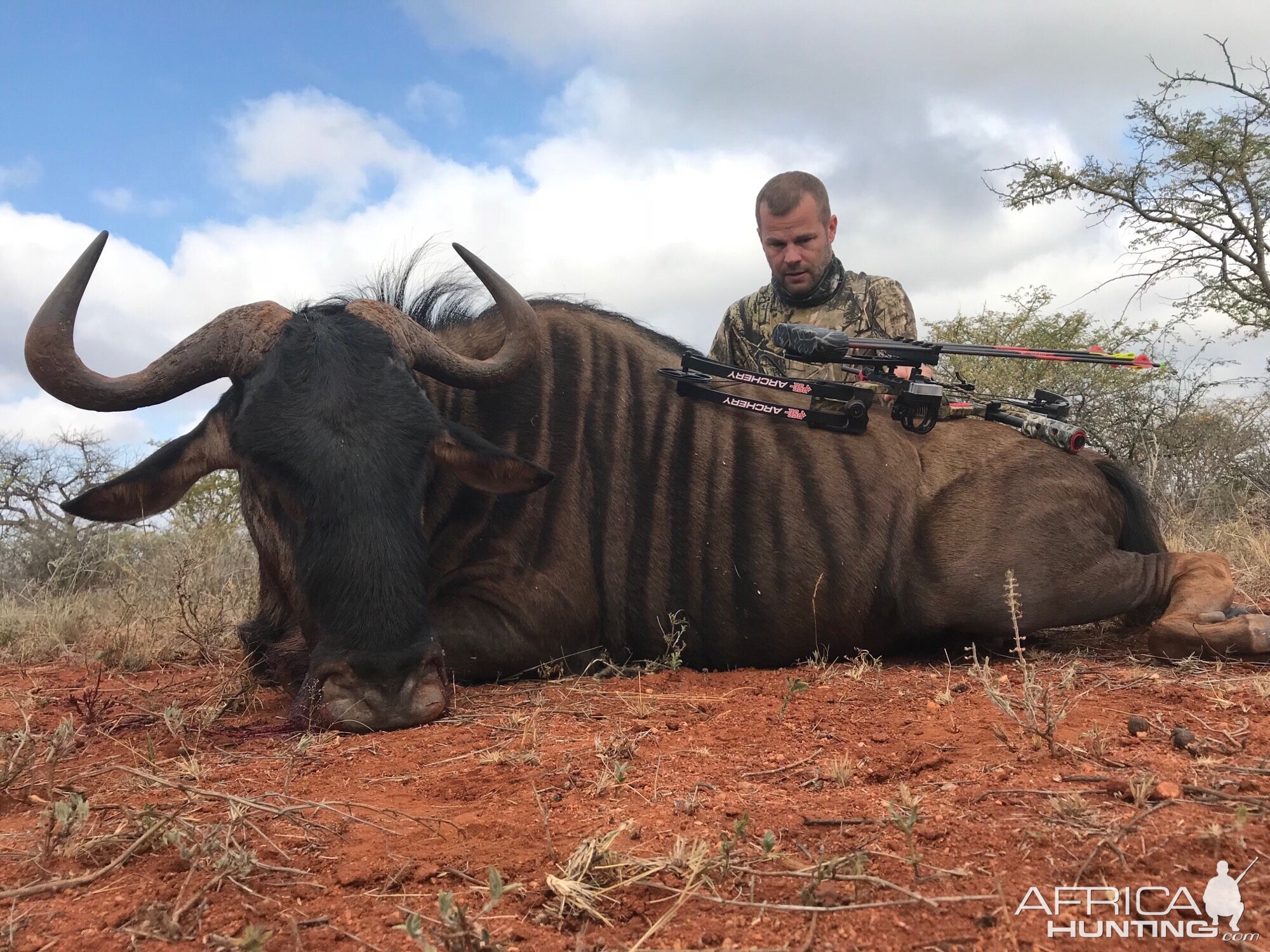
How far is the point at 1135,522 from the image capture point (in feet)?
13.7

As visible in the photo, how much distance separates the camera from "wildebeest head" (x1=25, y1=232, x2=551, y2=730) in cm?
288

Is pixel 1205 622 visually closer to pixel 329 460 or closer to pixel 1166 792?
pixel 1166 792

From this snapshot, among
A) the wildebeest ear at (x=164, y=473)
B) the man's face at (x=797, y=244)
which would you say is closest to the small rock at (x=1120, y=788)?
the wildebeest ear at (x=164, y=473)

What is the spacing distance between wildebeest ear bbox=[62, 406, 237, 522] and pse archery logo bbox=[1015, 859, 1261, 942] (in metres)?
3.01

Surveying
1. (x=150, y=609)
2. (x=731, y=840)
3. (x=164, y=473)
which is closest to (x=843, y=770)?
(x=731, y=840)

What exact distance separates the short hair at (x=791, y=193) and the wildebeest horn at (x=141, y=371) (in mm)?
3439

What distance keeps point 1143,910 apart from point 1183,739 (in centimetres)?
90

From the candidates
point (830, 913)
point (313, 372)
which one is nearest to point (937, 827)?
point (830, 913)

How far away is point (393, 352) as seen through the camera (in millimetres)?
3449

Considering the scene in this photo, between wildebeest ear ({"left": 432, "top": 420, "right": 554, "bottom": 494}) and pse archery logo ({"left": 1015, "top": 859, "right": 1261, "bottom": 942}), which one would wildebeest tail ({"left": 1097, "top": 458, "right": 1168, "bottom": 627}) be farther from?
pse archery logo ({"left": 1015, "top": 859, "right": 1261, "bottom": 942})

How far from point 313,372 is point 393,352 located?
336 millimetres

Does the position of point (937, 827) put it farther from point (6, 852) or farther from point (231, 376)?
point (231, 376)

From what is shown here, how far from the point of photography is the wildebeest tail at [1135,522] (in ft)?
13.6

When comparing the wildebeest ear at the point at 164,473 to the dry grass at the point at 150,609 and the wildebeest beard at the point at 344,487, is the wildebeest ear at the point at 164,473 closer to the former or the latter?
the wildebeest beard at the point at 344,487
